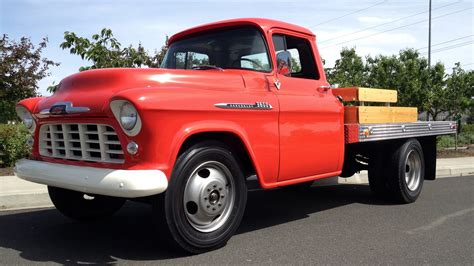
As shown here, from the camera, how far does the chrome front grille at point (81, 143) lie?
12.7 ft

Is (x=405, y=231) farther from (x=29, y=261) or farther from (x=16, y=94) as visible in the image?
(x=16, y=94)

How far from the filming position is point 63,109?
4090 millimetres

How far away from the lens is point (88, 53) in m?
9.46

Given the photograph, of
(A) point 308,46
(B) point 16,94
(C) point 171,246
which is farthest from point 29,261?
(B) point 16,94

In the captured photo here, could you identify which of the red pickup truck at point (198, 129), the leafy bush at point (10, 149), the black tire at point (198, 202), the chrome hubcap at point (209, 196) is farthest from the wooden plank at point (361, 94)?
the leafy bush at point (10, 149)

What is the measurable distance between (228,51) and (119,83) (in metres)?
1.44

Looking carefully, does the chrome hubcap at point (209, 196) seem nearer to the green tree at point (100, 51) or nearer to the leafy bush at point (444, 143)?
the green tree at point (100, 51)

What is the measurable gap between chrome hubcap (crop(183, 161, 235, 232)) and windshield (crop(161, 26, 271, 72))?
121cm

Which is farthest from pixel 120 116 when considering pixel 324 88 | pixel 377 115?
pixel 377 115

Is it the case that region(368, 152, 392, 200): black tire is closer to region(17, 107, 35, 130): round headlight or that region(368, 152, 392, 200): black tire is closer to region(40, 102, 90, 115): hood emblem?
region(40, 102, 90, 115): hood emblem

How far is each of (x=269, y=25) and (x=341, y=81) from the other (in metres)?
15.9

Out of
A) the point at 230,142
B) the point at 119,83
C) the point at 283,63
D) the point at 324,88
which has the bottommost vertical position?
the point at 230,142

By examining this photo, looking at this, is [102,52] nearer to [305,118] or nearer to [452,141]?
[305,118]

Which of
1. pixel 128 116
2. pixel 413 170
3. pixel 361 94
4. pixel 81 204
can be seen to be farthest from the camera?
pixel 413 170
